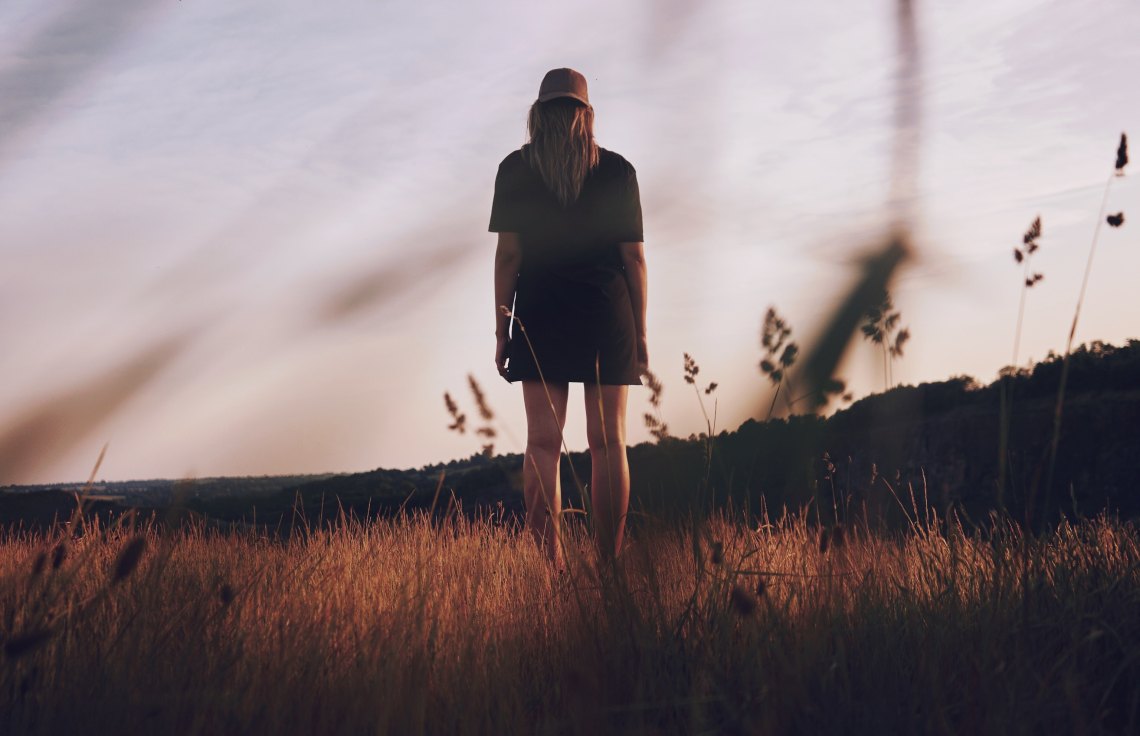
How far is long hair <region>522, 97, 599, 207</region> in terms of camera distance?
4312mm

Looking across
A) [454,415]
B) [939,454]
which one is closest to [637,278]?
[454,415]

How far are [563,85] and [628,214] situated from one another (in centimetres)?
69

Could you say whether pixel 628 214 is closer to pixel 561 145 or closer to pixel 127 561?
pixel 561 145

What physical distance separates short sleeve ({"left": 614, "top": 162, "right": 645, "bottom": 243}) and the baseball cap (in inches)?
17.9

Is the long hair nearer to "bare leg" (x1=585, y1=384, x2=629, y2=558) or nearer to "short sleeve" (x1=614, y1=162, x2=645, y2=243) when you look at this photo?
"short sleeve" (x1=614, y1=162, x2=645, y2=243)

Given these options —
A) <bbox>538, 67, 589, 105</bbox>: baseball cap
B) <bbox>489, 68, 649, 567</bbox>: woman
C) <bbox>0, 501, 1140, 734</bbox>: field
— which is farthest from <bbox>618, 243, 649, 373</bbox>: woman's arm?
<bbox>0, 501, 1140, 734</bbox>: field

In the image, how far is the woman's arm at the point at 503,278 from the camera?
431 centimetres

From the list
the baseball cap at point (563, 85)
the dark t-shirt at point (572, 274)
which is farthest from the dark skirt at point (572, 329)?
the baseball cap at point (563, 85)

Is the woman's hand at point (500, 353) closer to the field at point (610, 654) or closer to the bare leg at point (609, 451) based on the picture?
the bare leg at point (609, 451)

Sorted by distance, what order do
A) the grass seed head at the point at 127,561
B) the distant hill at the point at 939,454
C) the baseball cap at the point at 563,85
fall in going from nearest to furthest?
the grass seed head at the point at 127,561 → the baseball cap at the point at 563,85 → the distant hill at the point at 939,454

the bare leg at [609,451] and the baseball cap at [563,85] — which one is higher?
the baseball cap at [563,85]

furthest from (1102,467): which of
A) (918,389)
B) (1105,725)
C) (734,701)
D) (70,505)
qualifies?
(70,505)

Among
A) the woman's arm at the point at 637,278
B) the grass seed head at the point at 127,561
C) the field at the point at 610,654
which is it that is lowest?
the field at the point at 610,654

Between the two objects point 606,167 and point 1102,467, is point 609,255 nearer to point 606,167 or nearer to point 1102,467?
point 606,167
